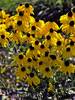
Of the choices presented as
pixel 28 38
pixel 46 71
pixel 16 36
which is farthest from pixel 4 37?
pixel 46 71

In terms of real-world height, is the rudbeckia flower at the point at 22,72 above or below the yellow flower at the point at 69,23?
below

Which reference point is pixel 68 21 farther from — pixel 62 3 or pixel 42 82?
pixel 62 3

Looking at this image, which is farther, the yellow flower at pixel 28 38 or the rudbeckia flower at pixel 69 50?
the yellow flower at pixel 28 38

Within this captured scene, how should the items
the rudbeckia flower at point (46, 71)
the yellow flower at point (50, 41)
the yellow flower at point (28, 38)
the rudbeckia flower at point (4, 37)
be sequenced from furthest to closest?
the rudbeckia flower at point (4, 37) → the yellow flower at point (28, 38) → the yellow flower at point (50, 41) → the rudbeckia flower at point (46, 71)

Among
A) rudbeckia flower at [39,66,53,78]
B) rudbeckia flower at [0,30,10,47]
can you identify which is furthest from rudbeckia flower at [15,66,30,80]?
rudbeckia flower at [0,30,10,47]

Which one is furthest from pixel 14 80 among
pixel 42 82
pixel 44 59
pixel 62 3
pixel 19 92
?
pixel 62 3

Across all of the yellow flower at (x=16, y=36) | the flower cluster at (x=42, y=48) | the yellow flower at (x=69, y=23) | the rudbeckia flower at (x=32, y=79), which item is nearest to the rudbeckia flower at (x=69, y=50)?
the flower cluster at (x=42, y=48)

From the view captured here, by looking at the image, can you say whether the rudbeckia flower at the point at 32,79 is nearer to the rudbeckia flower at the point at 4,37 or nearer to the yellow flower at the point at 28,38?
the yellow flower at the point at 28,38

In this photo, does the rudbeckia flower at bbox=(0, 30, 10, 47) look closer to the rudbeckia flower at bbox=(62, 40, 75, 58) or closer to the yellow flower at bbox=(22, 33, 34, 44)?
the yellow flower at bbox=(22, 33, 34, 44)
